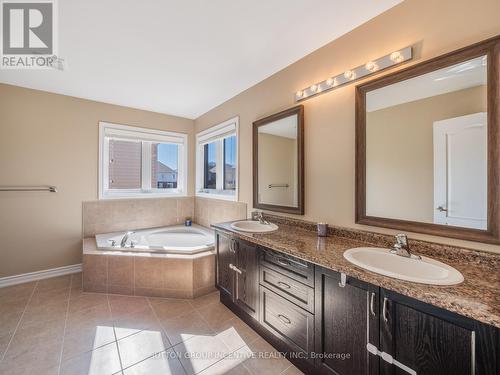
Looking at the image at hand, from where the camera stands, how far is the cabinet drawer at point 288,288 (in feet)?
4.48

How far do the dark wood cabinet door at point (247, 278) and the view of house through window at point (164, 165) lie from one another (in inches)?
91.1

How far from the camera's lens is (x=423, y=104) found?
52.8 inches

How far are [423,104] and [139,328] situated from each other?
2669 millimetres

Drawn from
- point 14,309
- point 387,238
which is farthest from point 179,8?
point 14,309

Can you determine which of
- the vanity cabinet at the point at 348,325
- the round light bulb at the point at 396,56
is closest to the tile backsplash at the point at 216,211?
the vanity cabinet at the point at 348,325

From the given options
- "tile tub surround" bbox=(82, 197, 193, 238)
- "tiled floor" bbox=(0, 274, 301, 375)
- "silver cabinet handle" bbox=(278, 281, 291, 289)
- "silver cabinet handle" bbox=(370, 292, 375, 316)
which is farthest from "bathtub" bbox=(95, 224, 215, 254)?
"silver cabinet handle" bbox=(370, 292, 375, 316)

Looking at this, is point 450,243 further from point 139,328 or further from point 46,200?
point 46,200

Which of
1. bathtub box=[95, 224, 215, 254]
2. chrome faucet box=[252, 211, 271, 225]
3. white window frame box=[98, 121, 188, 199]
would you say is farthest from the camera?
white window frame box=[98, 121, 188, 199]

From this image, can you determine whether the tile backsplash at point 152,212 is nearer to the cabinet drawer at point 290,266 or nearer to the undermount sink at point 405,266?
the cabinet drawer at point 290,266

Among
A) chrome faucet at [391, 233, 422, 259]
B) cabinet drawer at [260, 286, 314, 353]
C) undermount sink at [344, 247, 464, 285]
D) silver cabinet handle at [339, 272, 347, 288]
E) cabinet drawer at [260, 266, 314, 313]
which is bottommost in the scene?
cabinet drawer at [260, 286, 314, 353]

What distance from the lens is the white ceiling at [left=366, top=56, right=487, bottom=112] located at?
1149mm

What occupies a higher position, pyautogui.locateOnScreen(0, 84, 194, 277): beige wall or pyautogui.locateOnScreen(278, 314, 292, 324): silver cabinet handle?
pyautogui.locateOnScreen(0, 84, 194, 277): beige wall

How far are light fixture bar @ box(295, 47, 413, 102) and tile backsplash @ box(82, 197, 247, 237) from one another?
57.6 inches

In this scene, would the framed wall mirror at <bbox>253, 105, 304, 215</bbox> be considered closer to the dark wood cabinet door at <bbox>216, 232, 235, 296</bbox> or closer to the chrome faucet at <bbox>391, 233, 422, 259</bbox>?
the dark wood cabinet door at <bbox>216, 232, 235, 296</bbox>
